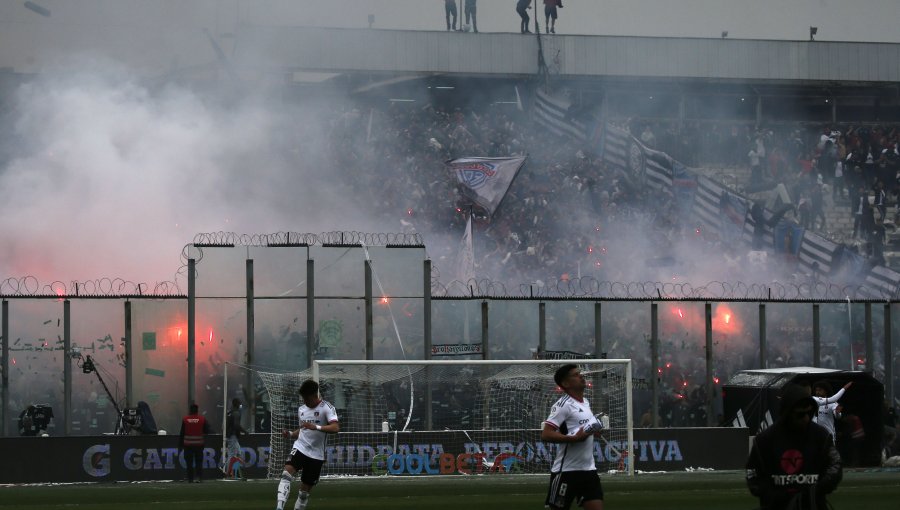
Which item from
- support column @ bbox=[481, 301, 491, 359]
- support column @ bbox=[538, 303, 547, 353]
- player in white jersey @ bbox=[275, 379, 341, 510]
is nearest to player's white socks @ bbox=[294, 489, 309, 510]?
player in white jersey @ bbox=[275, 379, 341, 510]

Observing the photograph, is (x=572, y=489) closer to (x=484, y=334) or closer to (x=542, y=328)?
(x=484, y=334)

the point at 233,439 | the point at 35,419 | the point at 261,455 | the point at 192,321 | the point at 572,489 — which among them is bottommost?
the point at 261,455

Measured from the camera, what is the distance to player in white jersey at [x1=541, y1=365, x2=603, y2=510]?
34.1 feet

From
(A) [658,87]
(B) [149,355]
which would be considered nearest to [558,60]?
(A) [658,87]

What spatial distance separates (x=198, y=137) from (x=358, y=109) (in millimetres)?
5898

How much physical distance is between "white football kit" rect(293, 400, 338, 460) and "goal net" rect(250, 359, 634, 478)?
787cm

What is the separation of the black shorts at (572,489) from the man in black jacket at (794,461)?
9.27ft

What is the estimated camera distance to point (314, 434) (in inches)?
601

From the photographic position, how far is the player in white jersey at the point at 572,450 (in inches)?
410

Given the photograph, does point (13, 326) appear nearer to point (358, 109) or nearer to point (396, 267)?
point (396, 267)

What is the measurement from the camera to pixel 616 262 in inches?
1566

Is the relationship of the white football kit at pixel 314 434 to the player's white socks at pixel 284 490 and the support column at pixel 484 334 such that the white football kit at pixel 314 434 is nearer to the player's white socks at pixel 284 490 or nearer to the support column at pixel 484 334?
the player's white socks at pixel 284 490

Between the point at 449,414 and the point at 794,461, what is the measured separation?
60.7 feet

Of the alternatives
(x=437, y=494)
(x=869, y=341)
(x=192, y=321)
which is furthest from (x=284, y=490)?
(x=869, y=341)
